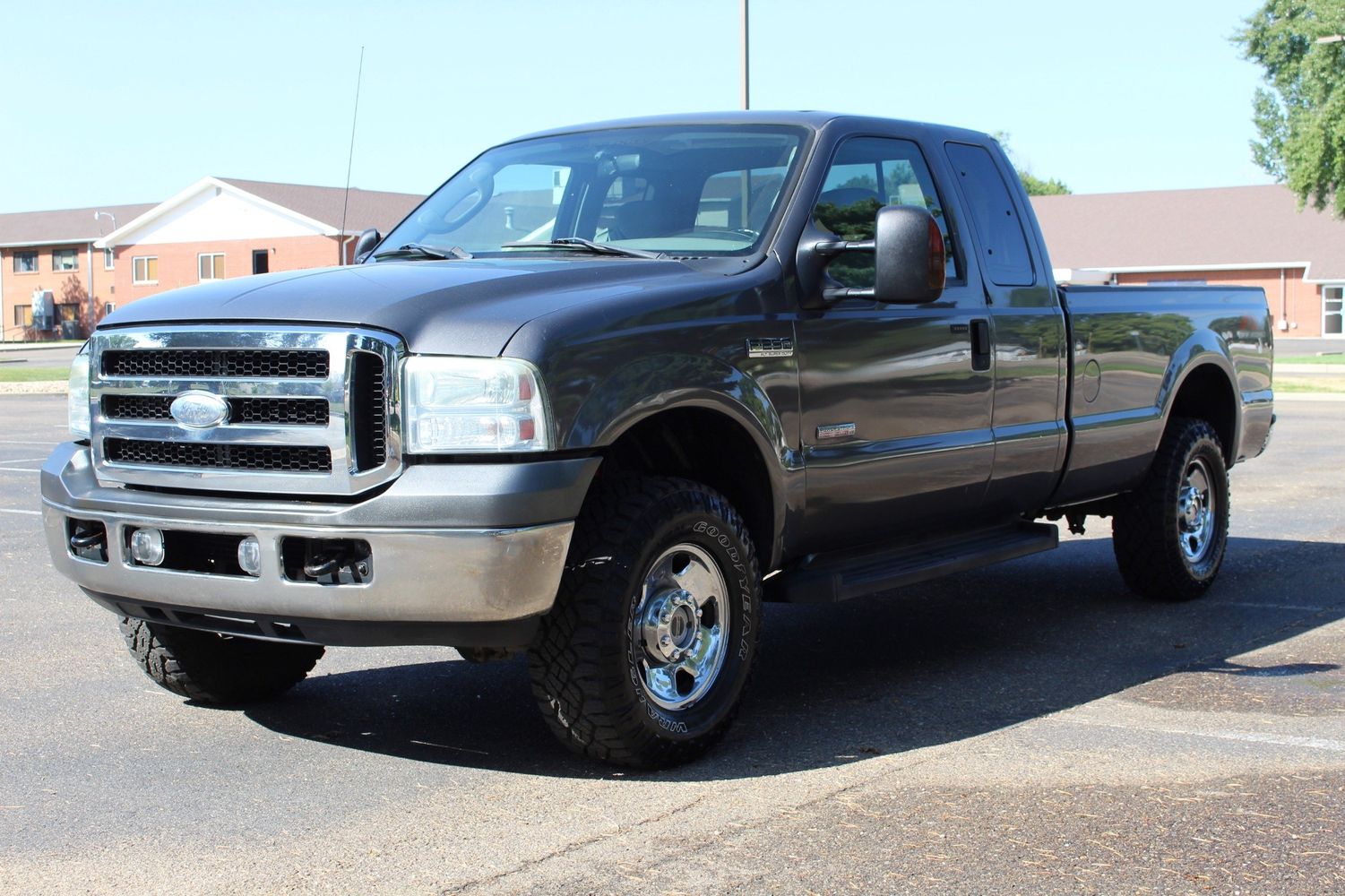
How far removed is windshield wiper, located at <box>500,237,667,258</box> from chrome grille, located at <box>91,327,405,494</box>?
1.27m

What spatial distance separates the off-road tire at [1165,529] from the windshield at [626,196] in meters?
2.98

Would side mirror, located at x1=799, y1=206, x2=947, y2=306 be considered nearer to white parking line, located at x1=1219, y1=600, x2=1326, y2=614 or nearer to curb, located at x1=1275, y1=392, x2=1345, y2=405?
white parking line, located at x1=1219, y1=600, x2=1326, y2=614

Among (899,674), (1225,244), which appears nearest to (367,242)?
(899,674)

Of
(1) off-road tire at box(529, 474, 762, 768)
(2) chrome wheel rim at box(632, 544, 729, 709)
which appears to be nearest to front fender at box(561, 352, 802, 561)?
(1) off-road tire at box(529, 474, 762, 768)

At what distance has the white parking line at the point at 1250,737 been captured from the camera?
207 inches

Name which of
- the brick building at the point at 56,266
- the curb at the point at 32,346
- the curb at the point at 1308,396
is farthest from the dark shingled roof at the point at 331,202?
the curb at the point at 1308,396

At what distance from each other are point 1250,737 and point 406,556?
2908 mm

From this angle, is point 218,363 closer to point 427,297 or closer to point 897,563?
point 427,297

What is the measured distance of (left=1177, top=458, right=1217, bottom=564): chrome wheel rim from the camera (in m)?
8.02

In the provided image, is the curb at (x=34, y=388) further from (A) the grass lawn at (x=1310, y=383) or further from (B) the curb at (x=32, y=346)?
(B) the curb at (x=32, y=346)

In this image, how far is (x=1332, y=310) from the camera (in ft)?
200

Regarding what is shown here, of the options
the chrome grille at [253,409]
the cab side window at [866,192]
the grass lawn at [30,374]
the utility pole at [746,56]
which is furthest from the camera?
the grass lawn at [30,374]

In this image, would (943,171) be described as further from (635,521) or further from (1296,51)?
(1296,51)

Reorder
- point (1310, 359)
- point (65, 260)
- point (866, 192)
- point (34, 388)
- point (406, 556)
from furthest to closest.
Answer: point (65, 260) < point (1310, 359) < point (34, 388) < point (866, 192) < point (406, 556)
